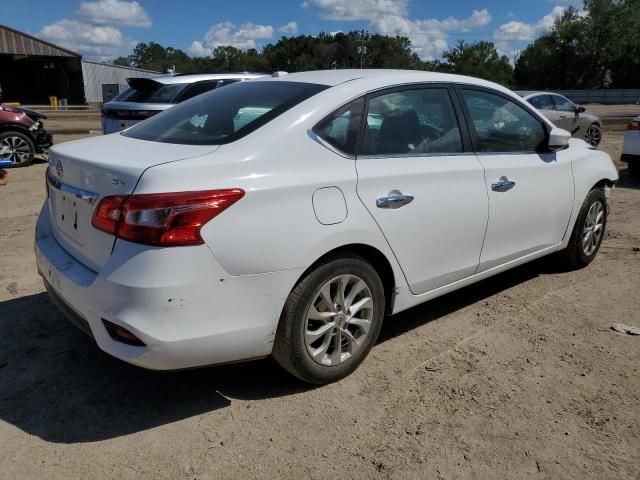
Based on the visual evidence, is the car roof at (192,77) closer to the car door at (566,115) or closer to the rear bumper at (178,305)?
the rear bumper at (178,305)

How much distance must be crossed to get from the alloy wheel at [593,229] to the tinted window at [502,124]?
1.06 metres

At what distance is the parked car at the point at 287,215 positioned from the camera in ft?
8.28

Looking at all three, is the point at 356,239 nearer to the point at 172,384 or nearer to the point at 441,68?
the point at 172,384

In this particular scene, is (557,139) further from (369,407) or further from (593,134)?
(593,134)

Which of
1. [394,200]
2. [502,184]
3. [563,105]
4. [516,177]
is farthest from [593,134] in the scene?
[394,200]

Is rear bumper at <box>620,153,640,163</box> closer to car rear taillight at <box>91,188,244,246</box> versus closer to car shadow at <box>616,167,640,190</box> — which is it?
car shadow at <box>616,167,640,190</box>

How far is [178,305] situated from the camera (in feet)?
8.23

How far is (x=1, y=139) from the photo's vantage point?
10594mm

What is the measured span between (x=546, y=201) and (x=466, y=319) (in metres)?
1.11

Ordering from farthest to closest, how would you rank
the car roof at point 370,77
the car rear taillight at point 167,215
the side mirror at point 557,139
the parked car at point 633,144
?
the parked car at point 633,144
the side mirror at point 557,139
the car roof at point 370,77
the car rear taillight at point 167,215

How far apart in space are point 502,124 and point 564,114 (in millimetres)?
11185

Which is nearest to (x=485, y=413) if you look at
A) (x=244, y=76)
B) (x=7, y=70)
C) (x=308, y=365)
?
(x=308, y=365)

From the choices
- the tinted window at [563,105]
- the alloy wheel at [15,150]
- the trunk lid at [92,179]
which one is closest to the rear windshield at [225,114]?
the trunk lid at [92,179]

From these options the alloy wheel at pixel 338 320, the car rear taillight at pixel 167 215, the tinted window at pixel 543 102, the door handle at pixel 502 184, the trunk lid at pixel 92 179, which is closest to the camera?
the car rear taillight at pixel 167 215
